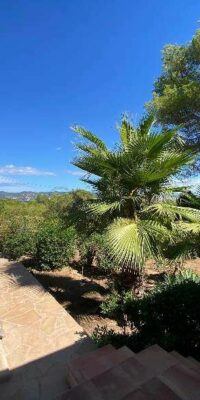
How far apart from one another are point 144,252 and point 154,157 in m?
1.91

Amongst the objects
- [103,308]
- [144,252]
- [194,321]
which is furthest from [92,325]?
[194,321]

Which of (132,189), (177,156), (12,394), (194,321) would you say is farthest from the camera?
(132,189)

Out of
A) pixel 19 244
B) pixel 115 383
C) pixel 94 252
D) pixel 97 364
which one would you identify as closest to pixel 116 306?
pixel 97 364

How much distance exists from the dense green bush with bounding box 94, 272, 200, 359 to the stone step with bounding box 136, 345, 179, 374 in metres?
0.64

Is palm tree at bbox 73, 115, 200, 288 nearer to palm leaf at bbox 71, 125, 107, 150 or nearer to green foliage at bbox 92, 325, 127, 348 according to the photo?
palm leaf at bbox 71, 125, 107, 150

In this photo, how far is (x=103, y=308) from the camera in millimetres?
6121

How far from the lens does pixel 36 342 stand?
499 centimetres

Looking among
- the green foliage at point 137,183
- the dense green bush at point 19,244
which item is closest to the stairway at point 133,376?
the green foliage at point 137,183

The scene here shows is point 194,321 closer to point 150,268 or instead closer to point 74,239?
point 74,239

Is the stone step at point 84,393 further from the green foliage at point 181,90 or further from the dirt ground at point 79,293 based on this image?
the green foliage at point 181,90

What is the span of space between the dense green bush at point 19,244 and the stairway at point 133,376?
6.14 metres

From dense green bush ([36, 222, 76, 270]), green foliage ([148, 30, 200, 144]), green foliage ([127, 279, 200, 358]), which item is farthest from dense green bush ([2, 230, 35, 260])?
green foliage ([148, 30, 200, 144])

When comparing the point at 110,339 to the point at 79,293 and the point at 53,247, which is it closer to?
the point at 79,293

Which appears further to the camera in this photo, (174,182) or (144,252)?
(174,182)
